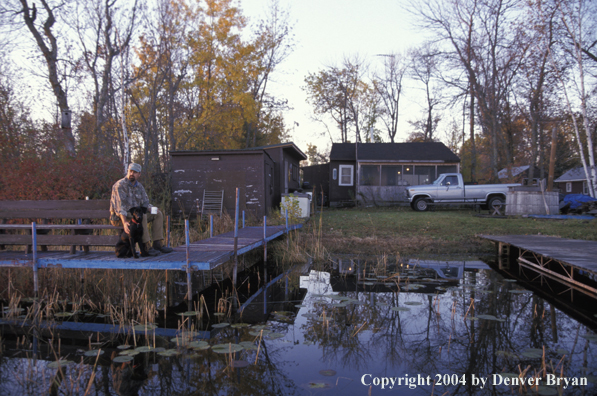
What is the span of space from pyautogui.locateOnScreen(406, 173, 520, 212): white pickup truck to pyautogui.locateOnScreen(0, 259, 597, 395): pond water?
520 inches

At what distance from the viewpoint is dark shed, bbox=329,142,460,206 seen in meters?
23.3

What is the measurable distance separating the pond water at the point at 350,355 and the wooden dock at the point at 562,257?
Answer: 2.39 feet

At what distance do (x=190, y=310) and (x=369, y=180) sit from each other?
63.7ft

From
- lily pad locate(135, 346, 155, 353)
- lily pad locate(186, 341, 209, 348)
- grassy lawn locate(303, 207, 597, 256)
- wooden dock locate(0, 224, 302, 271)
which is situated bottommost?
lily pad locate(135, 346, 155, 353)

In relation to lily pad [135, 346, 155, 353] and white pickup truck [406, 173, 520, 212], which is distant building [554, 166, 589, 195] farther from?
lily pad [135, 346, 155, 353]

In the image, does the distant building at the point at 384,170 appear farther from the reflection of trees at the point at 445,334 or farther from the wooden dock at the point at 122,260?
the wooden dock at the point at 122,260

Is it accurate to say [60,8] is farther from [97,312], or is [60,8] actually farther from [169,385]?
[169,385]

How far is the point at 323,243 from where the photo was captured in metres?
11.0

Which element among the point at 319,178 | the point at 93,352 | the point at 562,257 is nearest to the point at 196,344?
the point at 93,352

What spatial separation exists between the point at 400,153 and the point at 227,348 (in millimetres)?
21898

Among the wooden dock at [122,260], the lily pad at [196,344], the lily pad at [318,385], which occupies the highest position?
the wooden dock at [122,260]

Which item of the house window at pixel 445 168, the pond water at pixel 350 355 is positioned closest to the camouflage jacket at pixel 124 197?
the pond water at pixel 350 355

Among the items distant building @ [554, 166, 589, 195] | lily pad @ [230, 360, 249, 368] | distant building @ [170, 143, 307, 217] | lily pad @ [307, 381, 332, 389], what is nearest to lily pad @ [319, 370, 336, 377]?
lily pad @ [307, 381, 332, 389]

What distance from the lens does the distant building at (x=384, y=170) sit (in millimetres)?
23250
